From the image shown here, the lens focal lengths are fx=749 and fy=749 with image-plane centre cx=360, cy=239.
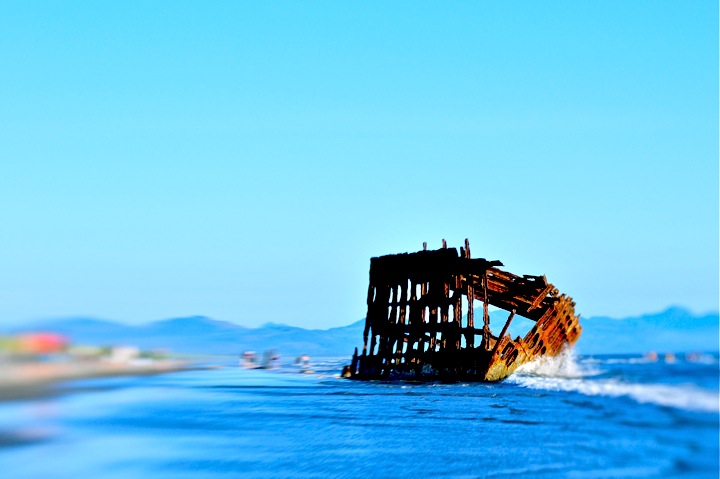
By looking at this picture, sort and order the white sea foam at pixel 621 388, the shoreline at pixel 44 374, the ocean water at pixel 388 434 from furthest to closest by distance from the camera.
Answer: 1. the shoreline at pixel 44 374
2. the white sea foam at pixel 621 388
3. the ocean water at pixel 388 434

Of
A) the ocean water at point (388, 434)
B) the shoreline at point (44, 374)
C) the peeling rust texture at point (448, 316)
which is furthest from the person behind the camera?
the peeling rust texture at point (448, 316)

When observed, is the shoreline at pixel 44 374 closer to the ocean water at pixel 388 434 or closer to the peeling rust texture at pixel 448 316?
the ocean water at pixel 388 434

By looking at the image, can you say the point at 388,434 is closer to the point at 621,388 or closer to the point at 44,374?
the point at 621,388

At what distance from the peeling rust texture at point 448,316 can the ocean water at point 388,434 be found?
19.0 ft

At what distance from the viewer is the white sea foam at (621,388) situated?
929 centimetres

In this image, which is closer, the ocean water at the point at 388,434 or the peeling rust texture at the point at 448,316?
the ocean water at the point at 388,434

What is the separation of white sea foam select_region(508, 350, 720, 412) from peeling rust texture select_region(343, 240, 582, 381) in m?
0.76

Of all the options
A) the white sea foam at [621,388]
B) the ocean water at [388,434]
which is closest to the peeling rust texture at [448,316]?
the white sea foam at [621,388]

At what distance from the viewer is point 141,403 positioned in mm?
16750

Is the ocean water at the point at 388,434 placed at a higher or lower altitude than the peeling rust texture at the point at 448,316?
lower

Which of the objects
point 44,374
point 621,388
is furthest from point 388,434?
point 44,374

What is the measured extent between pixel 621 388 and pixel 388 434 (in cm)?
504

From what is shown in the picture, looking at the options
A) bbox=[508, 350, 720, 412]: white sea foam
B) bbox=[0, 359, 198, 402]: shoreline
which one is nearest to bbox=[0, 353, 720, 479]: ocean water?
bbox=[508, 350, 720, 412]: white sea foam

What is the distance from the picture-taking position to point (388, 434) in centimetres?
1128
